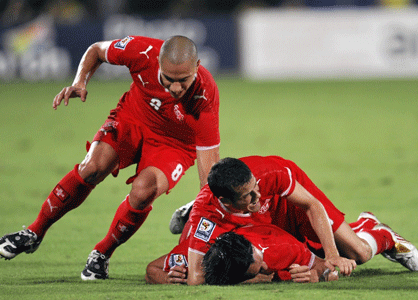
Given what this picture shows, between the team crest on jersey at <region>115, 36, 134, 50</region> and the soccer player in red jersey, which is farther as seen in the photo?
the team crest on jersey at <region>115, 36, 134, 50</region>

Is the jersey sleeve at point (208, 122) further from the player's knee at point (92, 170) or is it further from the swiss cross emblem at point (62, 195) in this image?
the swiss cross emblem at point (62, 195)

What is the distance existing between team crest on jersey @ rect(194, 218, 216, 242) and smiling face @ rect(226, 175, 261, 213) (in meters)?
0.18

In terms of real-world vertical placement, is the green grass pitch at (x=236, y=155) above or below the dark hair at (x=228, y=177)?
below

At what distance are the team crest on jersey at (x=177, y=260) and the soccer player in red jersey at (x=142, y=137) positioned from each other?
470 mm

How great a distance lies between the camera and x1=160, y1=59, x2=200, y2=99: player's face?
4555 mm

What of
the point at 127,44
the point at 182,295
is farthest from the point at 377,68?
the point at 182,295

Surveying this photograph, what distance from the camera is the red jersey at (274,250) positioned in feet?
14.2

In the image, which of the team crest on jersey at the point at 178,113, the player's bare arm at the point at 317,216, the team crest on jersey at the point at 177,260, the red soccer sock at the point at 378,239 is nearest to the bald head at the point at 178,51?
the team crest on jersey at the point at 178,113

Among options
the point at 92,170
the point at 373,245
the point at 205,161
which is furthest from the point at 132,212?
the point at 373,245

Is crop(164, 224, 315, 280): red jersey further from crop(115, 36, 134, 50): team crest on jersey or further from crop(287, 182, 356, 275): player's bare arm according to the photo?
crop(115, 36, 134, 50): team crest on jersey

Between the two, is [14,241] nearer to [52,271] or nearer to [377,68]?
[52,271]

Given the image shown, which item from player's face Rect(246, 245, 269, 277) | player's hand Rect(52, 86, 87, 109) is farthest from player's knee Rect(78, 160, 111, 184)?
player's face Rect(246, 245, 269, 277)

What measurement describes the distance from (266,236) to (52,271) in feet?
4.90

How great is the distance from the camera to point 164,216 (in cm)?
669
